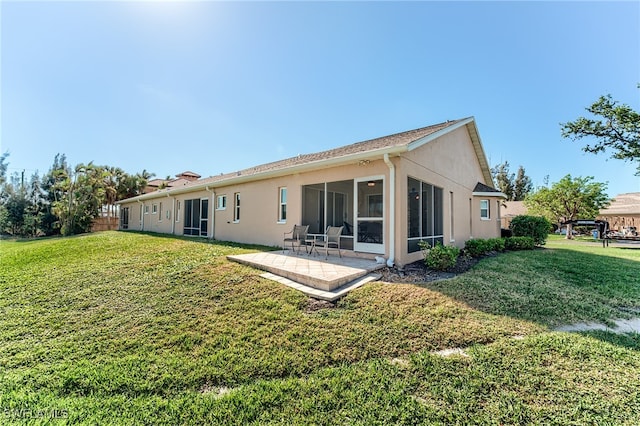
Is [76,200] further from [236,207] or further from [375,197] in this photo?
[375,197]

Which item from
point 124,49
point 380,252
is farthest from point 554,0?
point 124,49

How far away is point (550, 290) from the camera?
6070mm

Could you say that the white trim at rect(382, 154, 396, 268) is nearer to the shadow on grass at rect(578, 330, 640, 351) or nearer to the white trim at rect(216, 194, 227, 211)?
the shadow on grass at rect(578, 330, 640, 351)

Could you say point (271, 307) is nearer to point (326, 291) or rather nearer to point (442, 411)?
point (326, 291)

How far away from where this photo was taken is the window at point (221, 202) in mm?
13216

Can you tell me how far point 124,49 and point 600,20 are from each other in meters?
15.9

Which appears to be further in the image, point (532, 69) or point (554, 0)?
point (532, 69)

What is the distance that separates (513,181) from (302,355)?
51.7 meters

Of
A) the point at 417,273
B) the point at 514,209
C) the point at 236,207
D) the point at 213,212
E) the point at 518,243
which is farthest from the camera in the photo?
the point at 514,209

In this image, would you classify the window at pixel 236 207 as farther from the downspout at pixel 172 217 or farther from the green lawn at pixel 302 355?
the downspout at pixel 172 217

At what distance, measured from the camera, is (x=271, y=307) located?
14.9 ft

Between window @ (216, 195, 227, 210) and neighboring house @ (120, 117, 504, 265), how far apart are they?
51 millimetres

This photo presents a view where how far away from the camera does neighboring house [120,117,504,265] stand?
7270 mm

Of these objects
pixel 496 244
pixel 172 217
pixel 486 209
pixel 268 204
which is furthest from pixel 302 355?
pixel 172 217
